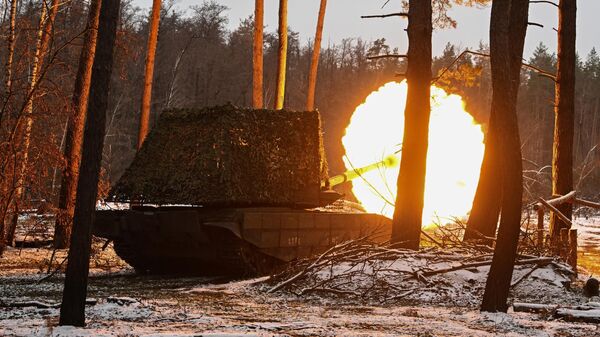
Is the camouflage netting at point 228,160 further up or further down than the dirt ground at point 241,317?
further up

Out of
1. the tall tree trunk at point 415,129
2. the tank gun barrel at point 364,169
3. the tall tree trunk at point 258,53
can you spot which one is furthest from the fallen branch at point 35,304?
the tall tree trunk at point 258,53

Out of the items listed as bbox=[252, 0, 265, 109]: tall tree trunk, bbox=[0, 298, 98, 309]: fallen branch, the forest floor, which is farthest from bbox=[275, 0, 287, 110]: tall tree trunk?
bbox=[0, 298, 98, 309]: fallen branch

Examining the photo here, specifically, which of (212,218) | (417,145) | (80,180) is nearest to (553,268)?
(417,145)

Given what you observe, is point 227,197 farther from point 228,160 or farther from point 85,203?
point 85,203

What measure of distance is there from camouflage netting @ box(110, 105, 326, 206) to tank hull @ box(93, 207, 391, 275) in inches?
15.6

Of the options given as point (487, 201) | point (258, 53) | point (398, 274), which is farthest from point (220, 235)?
point (258, 53)

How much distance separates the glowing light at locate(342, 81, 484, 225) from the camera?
1402 cm

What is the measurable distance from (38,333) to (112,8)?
117 inches

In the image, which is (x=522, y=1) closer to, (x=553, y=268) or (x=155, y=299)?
(x=553, y=268)

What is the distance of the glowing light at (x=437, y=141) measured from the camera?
1402cm

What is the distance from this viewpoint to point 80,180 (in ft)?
21.0

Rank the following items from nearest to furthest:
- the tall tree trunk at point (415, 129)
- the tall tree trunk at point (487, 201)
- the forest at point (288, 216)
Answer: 1. the forest at point (288, 216)
2. the tall tree trunk at point (415, 129)
3. the tall tree trunk at point (487, 201)

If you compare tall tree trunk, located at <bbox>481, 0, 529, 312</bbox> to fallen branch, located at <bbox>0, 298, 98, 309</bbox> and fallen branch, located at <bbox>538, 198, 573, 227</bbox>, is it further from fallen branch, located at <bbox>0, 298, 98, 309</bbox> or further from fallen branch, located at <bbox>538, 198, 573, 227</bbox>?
fallen branch, located at <bbox>538, 198, 573, 227</bbox>

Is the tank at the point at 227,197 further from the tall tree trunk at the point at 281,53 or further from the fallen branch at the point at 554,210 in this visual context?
the tall tree trunk at the point at 281,53
